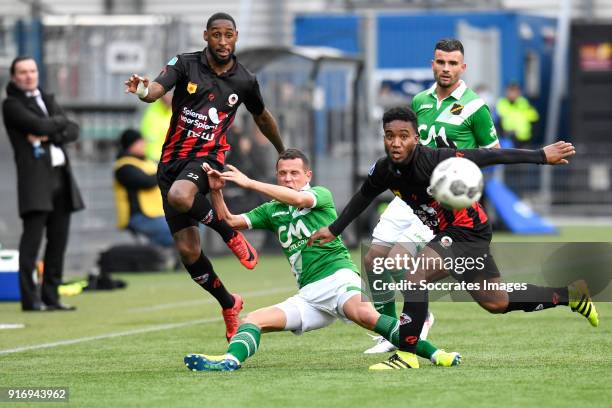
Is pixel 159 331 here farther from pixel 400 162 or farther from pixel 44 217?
pixel 400 162

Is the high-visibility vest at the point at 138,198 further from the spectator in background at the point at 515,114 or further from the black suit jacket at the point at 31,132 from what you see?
the spectator in background at the point at 515,114

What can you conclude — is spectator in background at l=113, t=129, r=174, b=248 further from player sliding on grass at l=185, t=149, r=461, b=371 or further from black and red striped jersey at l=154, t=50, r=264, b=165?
player sliding on grass at l=185, t=149, r=461, b=371

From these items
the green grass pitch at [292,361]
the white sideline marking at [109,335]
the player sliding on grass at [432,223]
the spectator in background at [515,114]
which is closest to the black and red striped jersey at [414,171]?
the player sliding on grass at [432,223]

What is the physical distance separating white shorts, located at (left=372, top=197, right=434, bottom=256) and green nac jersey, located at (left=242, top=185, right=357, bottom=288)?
2.89ft

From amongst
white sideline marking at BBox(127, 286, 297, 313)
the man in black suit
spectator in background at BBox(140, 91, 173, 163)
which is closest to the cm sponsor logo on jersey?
white sideline marking at BBox(127, 286, 297, 313)

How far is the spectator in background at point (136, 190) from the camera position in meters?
17.4

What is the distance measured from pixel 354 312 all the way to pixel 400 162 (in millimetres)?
938

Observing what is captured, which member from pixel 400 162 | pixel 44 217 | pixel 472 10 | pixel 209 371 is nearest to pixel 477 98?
pixel 400 162

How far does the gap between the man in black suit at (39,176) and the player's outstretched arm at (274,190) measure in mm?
4899

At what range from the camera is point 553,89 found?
3169cm

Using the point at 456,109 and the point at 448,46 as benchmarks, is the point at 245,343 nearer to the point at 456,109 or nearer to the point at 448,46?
the point at 456,109

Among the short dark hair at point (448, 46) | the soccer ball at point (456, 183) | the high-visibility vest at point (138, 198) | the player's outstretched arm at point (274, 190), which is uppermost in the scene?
the short dark hair at point (448, 46)

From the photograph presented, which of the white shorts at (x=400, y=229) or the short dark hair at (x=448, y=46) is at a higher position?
the short dark hair at (x=448, y=46)

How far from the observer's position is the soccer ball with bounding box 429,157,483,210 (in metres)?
7.81
